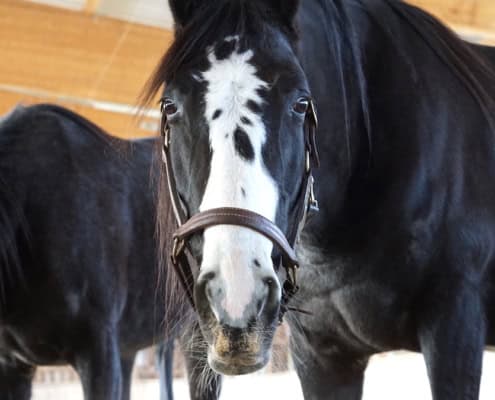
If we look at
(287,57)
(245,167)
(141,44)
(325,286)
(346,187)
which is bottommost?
(141,44)

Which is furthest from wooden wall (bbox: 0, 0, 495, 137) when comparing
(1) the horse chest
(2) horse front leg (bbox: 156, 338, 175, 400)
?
(1) the horse chest

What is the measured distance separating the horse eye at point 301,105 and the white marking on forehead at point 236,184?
8cm

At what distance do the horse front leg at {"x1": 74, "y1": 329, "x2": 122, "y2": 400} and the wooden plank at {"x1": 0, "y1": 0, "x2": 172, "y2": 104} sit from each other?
3.71 meters

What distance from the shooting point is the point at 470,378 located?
185 centimetres

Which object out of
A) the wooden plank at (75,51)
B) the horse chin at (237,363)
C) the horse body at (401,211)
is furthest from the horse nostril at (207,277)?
the wooden plank at (75,51)

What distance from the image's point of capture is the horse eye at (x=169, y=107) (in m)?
1.65

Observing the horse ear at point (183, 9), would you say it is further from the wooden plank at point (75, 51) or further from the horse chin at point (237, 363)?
the wooden plank at point (75, 51)

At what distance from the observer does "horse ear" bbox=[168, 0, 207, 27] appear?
181cm

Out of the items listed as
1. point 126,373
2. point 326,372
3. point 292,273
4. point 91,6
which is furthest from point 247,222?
point 91,6

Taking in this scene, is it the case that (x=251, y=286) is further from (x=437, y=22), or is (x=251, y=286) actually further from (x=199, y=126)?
(x=437, y=22)

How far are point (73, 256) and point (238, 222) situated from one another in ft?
7.51

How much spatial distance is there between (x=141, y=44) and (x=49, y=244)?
12.5ft

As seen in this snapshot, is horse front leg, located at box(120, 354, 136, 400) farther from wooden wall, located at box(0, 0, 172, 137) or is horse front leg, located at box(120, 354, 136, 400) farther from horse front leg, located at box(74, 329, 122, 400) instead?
wooden wall, located at box(0, 0, 172, 137)

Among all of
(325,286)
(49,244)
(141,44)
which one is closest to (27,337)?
(49,244)
